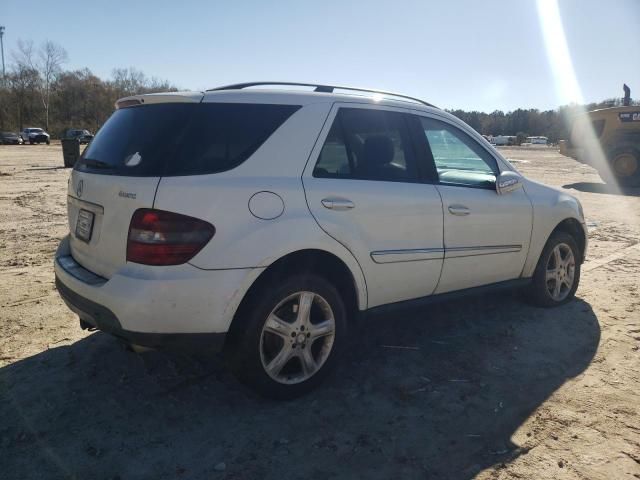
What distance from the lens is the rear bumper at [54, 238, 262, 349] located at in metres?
2.51

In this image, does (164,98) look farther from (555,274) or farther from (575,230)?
(575,230)

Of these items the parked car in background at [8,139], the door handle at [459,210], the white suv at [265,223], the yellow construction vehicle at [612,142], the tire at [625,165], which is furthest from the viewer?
the parked car in background at [8,139]

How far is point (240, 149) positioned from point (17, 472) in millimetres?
1927

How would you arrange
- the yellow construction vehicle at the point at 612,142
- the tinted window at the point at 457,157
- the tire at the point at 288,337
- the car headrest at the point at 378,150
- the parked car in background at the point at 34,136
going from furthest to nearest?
the parked car in background at the point at 34,136, the yellow construction vehicle at the point at 612,142, the tinted window at the point at 457,157, the car headrest at the point at 378,150, the tire at the point at 288,337

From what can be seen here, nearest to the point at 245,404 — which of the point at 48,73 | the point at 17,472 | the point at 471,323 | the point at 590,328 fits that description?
the point at 17,472

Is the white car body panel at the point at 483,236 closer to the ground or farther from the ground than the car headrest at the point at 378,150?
closer to the ground

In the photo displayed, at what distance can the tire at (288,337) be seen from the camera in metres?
2.76

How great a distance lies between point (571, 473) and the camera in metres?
2.43

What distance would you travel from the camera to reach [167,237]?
8.28 feet

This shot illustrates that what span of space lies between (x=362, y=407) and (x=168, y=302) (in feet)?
4.29

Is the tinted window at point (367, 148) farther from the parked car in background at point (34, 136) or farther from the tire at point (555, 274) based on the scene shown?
the parked car in background at point (34, 136)

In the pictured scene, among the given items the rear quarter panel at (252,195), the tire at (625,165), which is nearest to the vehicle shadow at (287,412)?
the rear quarter panel at (252,195)

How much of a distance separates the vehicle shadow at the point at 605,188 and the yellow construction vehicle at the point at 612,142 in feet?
0.84

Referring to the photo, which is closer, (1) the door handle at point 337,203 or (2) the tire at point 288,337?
(2) the tire at point 288,337
